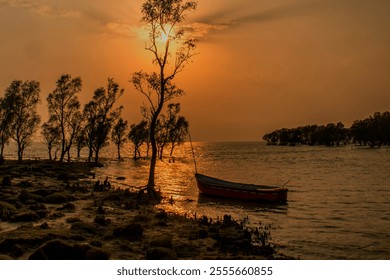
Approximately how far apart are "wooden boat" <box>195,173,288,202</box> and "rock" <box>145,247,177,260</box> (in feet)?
71.5

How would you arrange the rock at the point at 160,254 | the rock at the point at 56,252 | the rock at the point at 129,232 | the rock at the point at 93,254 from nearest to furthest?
the rock at the point at 56,252
the rock at the point at 93,254
the rock at the point at 160,254
the rock at the point at 129,232

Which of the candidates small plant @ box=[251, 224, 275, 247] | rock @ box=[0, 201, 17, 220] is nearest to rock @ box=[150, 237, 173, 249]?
small plant @ box=[251, 224, 275, 247]

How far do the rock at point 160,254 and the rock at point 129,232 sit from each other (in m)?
2.89

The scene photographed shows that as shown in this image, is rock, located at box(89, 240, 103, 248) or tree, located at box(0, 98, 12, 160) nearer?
rock, located at box(89, 240, 103, 248)

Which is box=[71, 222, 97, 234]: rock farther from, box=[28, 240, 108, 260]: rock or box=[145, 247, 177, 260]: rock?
box=[145, 247, 177, 260]: rock

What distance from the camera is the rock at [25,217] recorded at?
54.8 ft

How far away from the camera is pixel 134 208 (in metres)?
23.7

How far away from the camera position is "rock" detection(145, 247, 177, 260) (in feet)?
40.2

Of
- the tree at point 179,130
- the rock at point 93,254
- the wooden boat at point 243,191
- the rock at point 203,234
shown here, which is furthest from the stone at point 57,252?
the tree at point 179,130

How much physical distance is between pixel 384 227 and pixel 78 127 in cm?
6636

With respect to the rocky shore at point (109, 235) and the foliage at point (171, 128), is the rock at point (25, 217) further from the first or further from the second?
the foliage at point (171, 128)

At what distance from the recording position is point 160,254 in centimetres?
1231

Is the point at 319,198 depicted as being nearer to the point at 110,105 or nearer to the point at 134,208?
the point at 134,208
